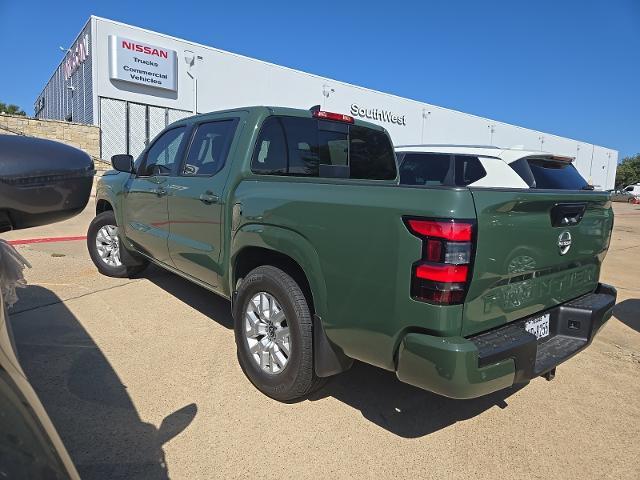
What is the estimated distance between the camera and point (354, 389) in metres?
3.31

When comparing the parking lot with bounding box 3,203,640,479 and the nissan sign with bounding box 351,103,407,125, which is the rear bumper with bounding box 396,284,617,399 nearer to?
the parking lot with bounding box 3,203,640,479

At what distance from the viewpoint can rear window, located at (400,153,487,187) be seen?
21.8 ft

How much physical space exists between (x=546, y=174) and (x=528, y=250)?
4310mm

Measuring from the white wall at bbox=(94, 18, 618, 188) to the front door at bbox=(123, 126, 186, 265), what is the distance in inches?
410

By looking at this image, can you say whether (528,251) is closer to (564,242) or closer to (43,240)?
(564,242)

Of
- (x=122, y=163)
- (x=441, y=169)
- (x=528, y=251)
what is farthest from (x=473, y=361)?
(x=441, y=169)

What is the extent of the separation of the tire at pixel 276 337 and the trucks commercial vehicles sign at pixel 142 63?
61.3 feet

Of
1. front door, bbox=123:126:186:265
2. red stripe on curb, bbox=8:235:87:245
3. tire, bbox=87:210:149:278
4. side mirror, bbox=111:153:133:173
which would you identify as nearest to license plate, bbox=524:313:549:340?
front door, bbox=123:126:186:265

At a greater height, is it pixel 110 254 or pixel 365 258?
pixel 365 258

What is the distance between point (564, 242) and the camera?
8.87 feet

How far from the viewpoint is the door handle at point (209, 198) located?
3.54m

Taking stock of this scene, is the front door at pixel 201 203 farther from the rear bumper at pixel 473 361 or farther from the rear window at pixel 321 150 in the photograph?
the rear bumper at pixel 473 361

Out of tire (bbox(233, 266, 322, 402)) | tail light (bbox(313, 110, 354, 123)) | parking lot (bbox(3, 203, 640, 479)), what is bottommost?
parking lot (bbox(3, 203, 640, 479))

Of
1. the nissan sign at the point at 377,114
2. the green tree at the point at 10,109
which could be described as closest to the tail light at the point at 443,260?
the nissan sign at the point at 377,114
